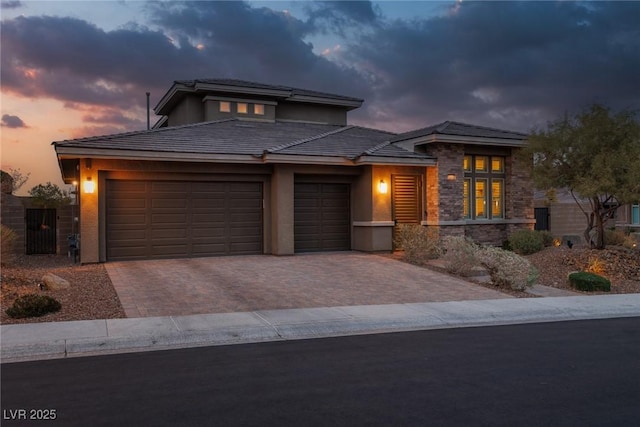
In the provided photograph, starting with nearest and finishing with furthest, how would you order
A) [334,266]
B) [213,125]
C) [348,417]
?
[348,417], [334,266], [213,125]

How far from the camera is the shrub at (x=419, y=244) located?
17.5 metres

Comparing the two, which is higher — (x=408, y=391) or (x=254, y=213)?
(x=254, y=213)

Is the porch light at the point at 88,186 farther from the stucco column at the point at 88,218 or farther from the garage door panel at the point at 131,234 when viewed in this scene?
the garage door panel at the point at 131,234

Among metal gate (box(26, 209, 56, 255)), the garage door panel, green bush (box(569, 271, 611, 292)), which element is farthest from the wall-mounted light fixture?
metal gate (box(26, 209, 56, 255))

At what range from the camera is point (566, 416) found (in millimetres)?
5266

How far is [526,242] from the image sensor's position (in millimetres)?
19141

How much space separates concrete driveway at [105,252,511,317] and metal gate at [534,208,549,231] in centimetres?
1522

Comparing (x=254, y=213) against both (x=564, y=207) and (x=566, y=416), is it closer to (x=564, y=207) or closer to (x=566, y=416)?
(x=566, y=416)

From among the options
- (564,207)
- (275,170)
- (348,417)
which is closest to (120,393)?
(348,417)

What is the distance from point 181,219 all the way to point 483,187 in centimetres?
1142

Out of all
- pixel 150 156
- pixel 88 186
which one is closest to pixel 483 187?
pixel 150 156

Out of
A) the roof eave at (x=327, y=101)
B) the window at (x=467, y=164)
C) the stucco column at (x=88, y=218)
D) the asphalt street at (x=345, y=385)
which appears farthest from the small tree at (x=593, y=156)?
the stucco column at (x=88, y=218)

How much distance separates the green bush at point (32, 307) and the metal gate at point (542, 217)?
2582cm

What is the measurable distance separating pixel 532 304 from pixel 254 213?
10.3 m
